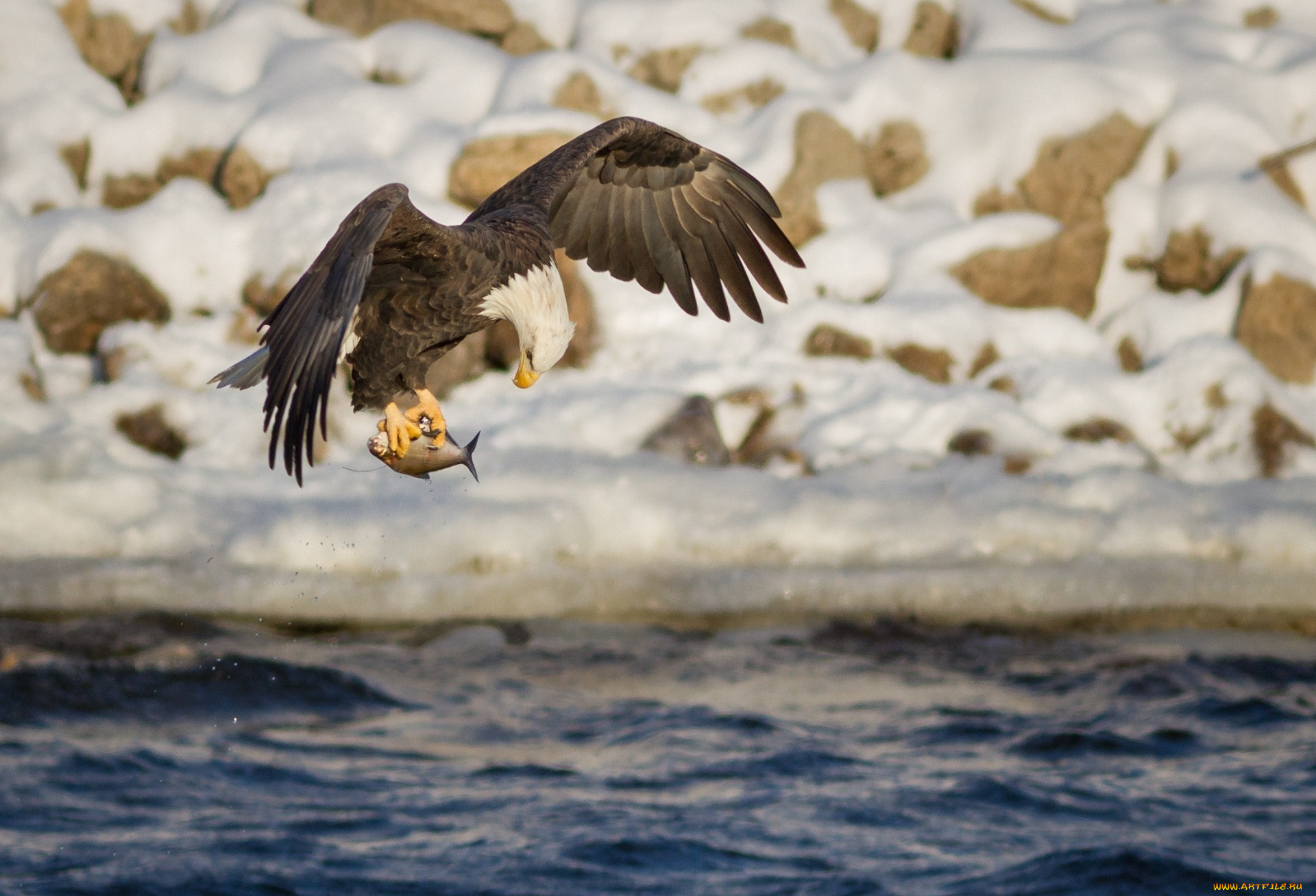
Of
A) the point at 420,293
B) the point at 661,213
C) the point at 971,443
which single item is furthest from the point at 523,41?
the point at 420,293

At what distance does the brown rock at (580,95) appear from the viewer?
9172 mm

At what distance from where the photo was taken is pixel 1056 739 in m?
6.44

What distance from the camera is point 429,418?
4.18 metres

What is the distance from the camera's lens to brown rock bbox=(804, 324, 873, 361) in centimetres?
857

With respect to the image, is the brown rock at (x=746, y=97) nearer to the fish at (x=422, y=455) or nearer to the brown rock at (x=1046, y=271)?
the brown rock at (x=1046, y=271)

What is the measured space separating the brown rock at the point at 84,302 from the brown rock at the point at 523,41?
283cm

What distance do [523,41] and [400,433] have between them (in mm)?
6335

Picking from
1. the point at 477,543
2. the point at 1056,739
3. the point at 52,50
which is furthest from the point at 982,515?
the point at 52,50

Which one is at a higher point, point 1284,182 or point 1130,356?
point 1284,182

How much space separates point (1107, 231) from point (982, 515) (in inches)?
104

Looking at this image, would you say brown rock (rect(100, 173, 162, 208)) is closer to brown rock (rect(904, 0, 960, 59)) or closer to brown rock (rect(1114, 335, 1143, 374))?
brown rock (rect(904, 0, 960, 59))

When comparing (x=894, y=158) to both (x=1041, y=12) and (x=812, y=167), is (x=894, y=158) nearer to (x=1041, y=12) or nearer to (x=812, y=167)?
(x=812, y=167)

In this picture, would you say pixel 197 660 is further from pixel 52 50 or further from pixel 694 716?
pixel 52 50

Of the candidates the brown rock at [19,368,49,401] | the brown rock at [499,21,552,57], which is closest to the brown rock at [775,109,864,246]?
the brown rock at [499,21,552,57]
